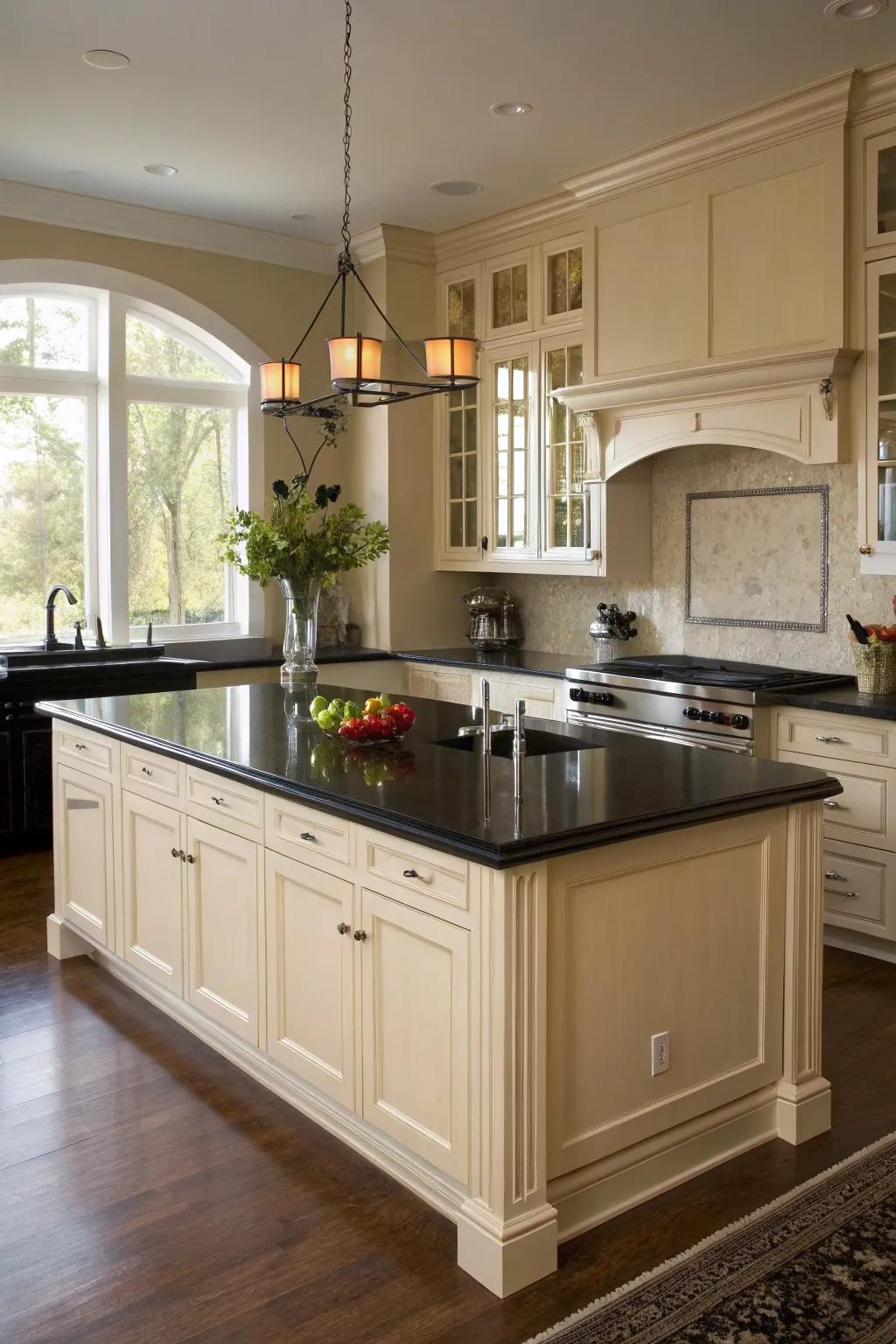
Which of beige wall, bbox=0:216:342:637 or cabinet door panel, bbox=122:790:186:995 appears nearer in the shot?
cabinet door panel, bbox=122:790:186:995

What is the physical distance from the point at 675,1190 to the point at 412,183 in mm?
4479

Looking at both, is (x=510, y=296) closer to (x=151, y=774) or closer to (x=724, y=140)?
(x=724, y=140)

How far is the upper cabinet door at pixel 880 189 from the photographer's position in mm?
4191

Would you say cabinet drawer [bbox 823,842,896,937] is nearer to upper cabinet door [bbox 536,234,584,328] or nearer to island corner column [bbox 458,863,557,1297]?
island corner column [bbox 458,863,557,1297]

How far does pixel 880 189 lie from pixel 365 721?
2.81 meters

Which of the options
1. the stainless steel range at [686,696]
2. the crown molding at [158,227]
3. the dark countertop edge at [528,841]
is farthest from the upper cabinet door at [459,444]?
the dark countertop edge at [528,841]

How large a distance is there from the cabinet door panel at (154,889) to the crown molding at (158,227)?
10.9ft

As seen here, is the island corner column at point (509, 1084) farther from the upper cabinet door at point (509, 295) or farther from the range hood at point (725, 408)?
the upper cabinet door at point (509, 295)

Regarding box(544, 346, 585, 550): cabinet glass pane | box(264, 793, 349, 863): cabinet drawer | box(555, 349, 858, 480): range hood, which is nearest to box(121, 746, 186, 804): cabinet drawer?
box(264, 793, 349, 863): cabinet drawer

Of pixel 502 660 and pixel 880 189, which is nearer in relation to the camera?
pixel 880 189

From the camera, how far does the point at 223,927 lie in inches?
123

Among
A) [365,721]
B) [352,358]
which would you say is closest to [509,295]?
[352,358]

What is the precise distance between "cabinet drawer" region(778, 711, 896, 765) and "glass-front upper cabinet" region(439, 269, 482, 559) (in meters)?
2.40

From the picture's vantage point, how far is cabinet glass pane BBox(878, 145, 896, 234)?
419 cm
